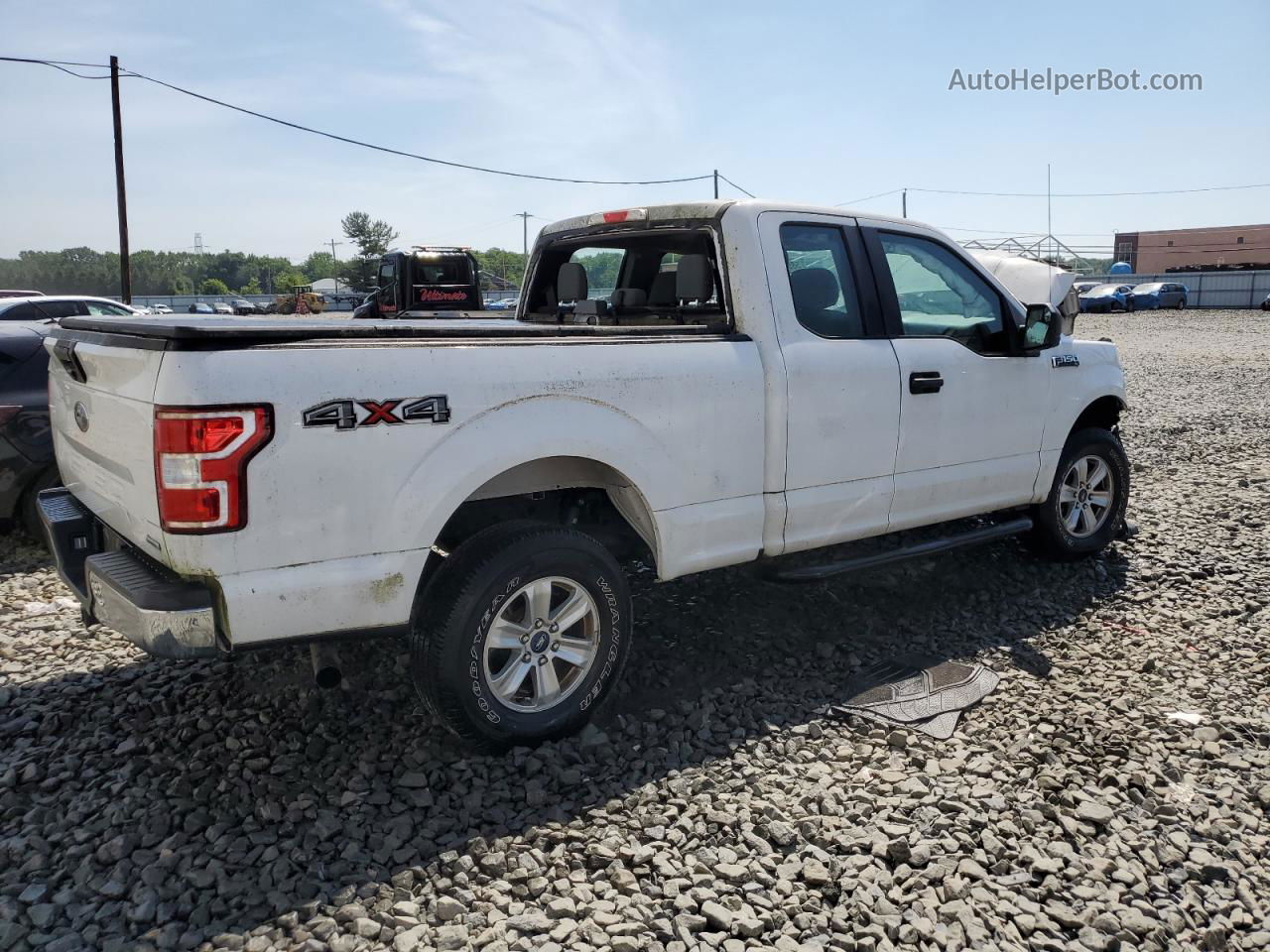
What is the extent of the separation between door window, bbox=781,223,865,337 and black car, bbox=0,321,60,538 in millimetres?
4531

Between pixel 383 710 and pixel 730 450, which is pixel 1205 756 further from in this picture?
pixel 383 710

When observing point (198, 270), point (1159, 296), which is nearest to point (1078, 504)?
point (1159, 296)

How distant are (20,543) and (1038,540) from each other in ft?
21.5

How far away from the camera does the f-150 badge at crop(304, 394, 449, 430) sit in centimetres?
285

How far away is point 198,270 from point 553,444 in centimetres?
17916

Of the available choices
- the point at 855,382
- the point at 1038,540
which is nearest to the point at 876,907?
the point at 855,382

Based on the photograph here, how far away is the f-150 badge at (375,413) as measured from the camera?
2.85m

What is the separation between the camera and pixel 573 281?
16.8ft

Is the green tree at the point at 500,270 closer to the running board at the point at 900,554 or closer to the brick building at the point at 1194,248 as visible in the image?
the running board at the point at 900,554

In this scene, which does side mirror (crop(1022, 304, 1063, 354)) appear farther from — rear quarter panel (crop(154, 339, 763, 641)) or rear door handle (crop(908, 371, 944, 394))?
rear quarter panel (crop(154, 339, 763, 641))

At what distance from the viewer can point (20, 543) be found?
636cm

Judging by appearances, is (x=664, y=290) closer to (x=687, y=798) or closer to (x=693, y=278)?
(x=693, y=278)

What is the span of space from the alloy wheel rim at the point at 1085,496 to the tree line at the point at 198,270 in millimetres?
51230

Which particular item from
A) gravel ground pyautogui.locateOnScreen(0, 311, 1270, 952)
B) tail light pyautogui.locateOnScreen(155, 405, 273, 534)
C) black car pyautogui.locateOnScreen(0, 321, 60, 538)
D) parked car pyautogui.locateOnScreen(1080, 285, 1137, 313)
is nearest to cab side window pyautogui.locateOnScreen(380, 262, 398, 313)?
black car pyautogui.locateOnScreen(0, 321, 60, 538)
